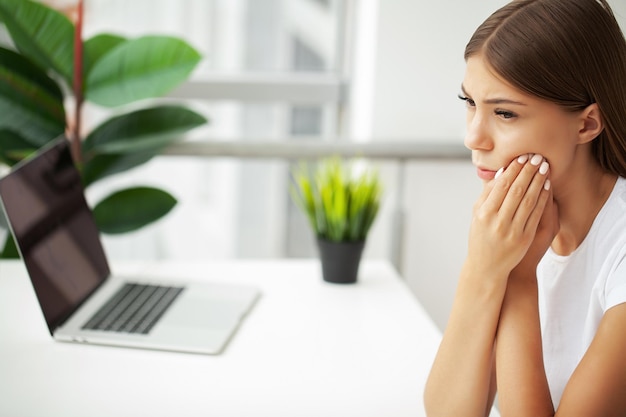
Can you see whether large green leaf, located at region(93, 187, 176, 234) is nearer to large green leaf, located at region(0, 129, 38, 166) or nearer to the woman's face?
large green leaf, located at region(0, 129, 38, 166)

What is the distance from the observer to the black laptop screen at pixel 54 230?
112 cm

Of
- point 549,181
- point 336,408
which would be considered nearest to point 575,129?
point 549,181

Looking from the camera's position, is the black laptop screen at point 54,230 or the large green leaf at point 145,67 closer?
the black laptop screen at point 54,230

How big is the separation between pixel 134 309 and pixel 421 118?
960 mm

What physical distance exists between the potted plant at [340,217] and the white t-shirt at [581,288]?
0.46 metres

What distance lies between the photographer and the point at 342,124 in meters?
2.42

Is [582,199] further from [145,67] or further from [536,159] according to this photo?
[145,67]

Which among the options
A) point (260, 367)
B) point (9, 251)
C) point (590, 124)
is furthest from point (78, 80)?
point (590, 124)

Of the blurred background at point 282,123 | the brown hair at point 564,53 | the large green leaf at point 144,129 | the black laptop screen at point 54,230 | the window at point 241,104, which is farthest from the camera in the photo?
the window at point 241,104

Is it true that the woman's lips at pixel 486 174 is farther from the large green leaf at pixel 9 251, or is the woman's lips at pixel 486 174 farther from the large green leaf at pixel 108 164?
the large green leaf at pixel 9 251

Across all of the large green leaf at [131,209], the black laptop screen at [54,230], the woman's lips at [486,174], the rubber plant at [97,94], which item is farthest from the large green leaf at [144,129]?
the woman's lips at [486,174]

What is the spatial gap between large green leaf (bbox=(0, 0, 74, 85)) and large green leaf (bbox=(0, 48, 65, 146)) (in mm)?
34

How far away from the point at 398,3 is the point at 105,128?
0.77 m

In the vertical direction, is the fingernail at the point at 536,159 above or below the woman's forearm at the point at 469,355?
above
